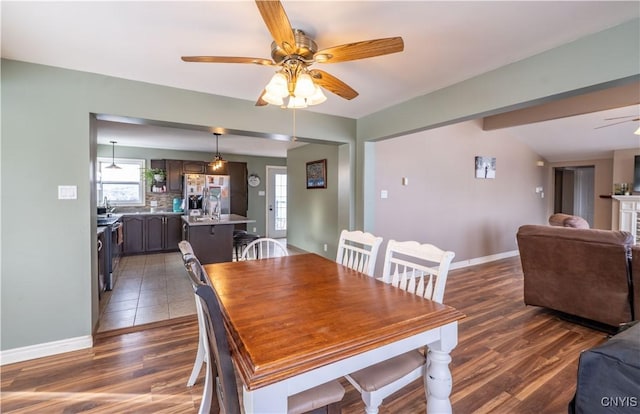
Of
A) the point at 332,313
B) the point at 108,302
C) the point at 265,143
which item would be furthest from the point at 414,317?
the point at 265,143

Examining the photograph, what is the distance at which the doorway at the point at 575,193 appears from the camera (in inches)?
293

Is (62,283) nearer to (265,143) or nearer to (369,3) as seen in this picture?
(369,3)

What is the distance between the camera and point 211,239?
167 inches

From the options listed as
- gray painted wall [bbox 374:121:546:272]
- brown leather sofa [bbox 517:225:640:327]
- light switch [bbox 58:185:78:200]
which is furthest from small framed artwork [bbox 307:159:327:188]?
light switch [bbox 58:185:78:200]

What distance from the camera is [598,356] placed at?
37.9 inches

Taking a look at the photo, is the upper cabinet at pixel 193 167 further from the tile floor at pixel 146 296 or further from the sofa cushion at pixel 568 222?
the sofa cushion at pixel 568 222

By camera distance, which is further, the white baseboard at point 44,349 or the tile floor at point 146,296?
the tile floor at point 146,296

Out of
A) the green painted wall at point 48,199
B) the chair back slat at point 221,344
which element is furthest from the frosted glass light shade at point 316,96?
the green painted wall at point 48,199

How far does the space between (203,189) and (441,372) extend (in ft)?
20.1

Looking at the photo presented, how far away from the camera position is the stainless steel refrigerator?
20.4 feet

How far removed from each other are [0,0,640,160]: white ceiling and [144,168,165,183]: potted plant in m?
4.27

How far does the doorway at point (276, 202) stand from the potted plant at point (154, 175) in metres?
2.53

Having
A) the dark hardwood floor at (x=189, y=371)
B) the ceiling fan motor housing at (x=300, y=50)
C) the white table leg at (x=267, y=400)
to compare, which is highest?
the ceiling fan motor housing at (x=300, y=50)

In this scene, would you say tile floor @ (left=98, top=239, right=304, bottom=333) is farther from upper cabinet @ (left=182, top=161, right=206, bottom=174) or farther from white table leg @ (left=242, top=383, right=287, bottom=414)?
white table leg @ (left=242, top=383, right=287, bottom=414)
